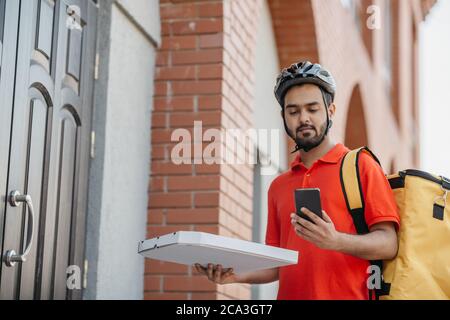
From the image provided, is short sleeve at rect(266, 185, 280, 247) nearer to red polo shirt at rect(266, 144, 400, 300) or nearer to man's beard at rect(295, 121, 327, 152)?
red polo shirt at rect(266, 144, 400, 300)


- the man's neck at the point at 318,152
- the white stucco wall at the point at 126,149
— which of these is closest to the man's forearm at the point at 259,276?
the man's neck at the point at 318,152

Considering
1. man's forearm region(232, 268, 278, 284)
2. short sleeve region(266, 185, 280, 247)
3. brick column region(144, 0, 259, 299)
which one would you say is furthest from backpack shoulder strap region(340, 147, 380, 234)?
brick column region(144, 0, 259, 299)

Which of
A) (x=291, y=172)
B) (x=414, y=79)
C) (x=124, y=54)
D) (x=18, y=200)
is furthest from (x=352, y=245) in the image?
(x=414, y=79)

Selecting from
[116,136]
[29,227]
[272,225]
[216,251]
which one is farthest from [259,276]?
[116,136]

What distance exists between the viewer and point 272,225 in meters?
3.57

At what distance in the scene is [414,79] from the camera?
67.5ft

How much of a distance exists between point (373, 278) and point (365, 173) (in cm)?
37

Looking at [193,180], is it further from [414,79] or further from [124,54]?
[414,79]

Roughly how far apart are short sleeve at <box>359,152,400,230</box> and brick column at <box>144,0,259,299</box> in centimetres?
236

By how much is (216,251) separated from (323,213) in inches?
16.2

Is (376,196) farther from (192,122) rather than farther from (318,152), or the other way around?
(192,122)

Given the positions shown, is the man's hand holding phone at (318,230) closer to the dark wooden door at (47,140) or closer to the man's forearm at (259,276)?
the man's forearm at (259,276)

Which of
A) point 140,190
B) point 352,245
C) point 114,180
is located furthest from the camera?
point 140,190

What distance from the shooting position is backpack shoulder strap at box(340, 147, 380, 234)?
3.17 meters
